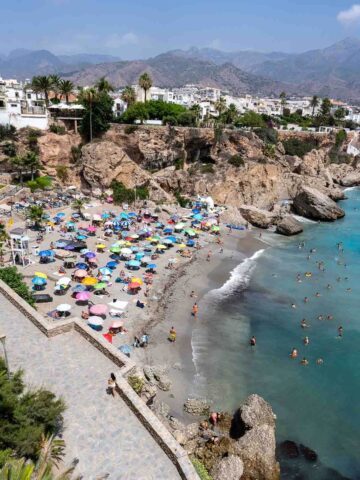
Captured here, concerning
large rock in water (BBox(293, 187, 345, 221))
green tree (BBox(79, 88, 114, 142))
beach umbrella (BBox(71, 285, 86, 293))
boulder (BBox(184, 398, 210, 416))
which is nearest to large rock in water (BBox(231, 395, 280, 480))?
boulder (BBox(184, 398, 210, 416))

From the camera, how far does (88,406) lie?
13984 millimetres

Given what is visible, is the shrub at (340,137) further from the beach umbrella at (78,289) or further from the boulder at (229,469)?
the boulder at (229,469)

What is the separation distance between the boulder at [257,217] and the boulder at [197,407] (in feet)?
121

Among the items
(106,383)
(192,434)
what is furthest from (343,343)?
(106,383)

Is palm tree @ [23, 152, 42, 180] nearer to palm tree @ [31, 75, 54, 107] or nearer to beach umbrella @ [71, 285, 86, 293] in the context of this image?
palm tree @ [31, 75, 54, 107]

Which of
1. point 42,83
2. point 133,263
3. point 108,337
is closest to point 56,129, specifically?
point 42,83

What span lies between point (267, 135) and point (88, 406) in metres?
79.9

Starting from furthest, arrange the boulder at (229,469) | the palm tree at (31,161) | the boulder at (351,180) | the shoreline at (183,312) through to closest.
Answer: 1. the boulder at (351,180)
2. the palm tree at (31,161)
3. the shoreline at (183,312)
4. the boulder at (229,469)

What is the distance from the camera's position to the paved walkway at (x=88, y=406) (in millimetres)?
11945

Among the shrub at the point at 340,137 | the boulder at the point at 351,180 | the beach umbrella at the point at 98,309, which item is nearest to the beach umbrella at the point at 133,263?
the beach umbrella at the point at 98,309

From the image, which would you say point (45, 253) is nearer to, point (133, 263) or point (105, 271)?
point (105, 271)

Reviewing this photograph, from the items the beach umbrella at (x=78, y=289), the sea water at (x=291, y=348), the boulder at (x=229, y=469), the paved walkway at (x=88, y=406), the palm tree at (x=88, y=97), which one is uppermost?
the palm tree at (x=88, y=97)

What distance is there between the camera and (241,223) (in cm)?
5269

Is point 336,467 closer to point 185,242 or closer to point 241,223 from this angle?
point 185,242
